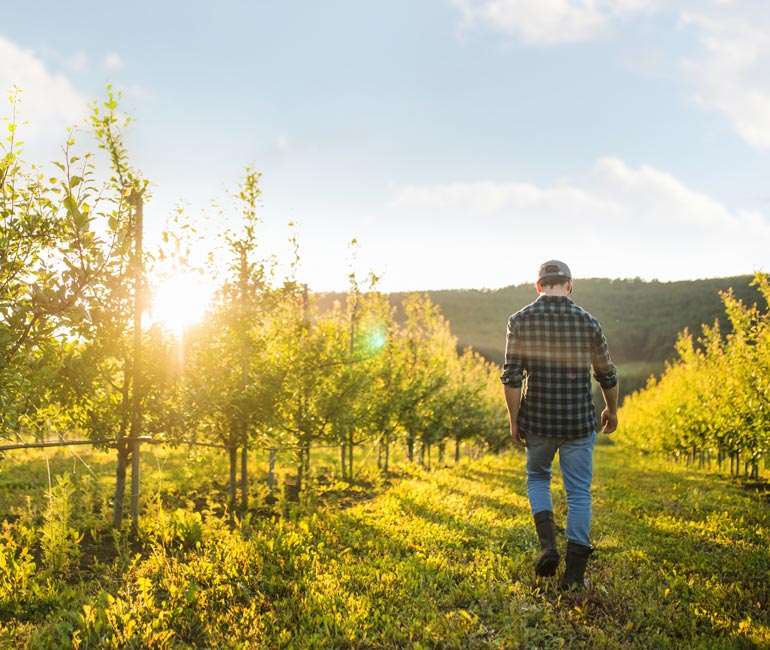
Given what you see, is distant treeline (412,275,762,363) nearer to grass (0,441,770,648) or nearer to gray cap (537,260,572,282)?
grass (0,441,770,648)

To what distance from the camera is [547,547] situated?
4695 millimetres

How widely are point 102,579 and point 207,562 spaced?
104 centimetres

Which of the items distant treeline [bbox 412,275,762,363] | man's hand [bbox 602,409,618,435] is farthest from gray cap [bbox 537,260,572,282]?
distant treeline [bbox 412,275,762,363]

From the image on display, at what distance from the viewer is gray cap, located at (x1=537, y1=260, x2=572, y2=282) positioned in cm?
484

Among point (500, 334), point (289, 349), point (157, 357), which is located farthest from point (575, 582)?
point (500, 334)

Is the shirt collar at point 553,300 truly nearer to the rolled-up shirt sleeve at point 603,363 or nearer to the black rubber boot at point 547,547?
the rolled-up shirt sleeve at point 603,363

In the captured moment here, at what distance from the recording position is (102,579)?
5.22m

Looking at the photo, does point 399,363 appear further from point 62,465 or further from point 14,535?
point 14,535

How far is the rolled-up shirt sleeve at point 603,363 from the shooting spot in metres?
4.73

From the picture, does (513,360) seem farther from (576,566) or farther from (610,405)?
(576,566)

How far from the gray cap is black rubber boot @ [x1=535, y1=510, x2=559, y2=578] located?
212 cm

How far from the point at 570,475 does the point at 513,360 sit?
1.11m

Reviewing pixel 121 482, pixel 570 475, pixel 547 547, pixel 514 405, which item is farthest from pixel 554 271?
pixel 121 482

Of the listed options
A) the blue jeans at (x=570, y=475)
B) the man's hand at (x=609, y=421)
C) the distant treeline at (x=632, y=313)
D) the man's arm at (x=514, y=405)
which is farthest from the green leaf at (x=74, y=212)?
the distant treeline at (x=632, y=313)
